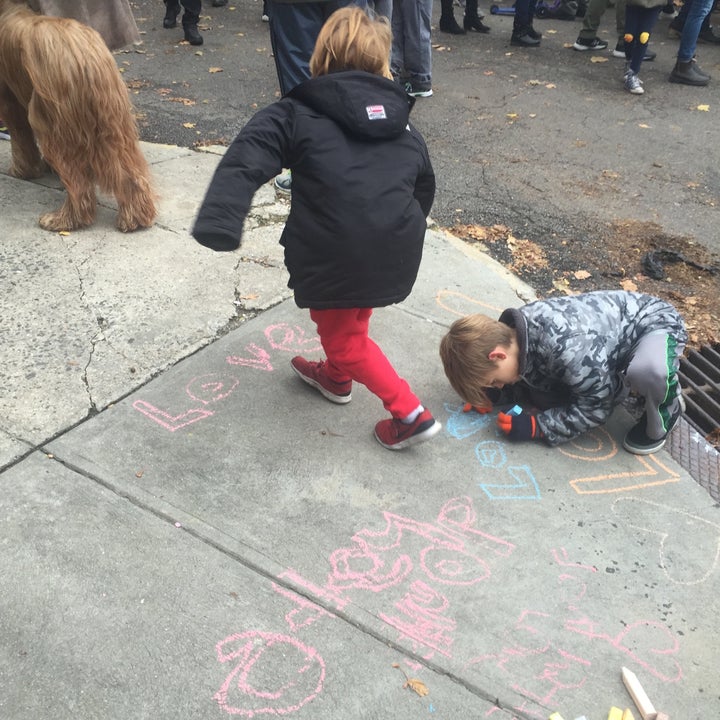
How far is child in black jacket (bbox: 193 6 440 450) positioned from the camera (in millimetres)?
2178

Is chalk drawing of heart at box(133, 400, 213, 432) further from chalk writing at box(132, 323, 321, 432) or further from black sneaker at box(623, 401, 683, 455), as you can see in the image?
black sneaker at box(623, 401, 683, 455)

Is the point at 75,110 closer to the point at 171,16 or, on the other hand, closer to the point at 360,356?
the point at 360,356

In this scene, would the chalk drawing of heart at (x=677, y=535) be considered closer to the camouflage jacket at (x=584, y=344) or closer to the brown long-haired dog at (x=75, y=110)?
the camouflage jacket at (x=584, y=344)

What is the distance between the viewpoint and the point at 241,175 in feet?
7.05

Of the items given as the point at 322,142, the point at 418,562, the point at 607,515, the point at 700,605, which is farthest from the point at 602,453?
the point at 322,142

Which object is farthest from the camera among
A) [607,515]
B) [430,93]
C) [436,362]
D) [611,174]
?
[430,93]

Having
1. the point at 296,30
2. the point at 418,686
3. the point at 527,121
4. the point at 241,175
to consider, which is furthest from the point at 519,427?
the point at 527,121

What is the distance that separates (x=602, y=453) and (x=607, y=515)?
341 mm

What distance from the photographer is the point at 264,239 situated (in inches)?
158

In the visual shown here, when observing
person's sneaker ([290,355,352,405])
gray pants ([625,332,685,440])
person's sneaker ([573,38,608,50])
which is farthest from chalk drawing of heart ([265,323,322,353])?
person's sneaker ([573,38,608,50])

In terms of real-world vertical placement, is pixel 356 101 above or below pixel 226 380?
above

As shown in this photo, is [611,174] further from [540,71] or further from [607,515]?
[607,515]

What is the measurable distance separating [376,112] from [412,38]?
446 centimetres

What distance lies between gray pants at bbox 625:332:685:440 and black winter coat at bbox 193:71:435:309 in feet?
3.09
